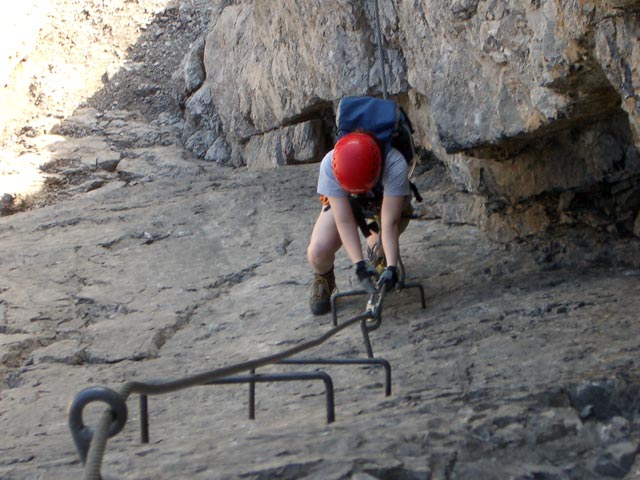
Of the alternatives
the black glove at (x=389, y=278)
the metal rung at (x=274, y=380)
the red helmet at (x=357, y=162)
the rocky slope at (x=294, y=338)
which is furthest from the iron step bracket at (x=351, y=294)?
the metal rung at (x=274, y=380)

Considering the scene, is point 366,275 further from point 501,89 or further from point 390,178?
point 501,89

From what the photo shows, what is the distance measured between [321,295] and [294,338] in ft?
1.19

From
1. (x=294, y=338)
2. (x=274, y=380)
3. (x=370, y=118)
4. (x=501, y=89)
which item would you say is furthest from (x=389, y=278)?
(x=274, y=380)

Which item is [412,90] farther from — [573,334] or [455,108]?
[573,334]

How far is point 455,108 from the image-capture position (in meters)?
4.18

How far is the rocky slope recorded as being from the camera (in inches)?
84.3

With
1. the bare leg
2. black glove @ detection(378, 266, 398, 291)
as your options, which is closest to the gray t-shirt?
the bare leg

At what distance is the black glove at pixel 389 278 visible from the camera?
3.48m

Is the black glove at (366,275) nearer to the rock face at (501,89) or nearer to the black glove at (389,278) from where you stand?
the black glove at (389,278)

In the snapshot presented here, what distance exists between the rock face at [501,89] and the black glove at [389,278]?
0.91m

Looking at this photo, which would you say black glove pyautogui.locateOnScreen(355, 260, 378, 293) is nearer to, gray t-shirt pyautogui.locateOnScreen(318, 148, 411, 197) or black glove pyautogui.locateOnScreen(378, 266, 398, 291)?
black glove pyautogui.locateOnScreen(378, 266, 398, 291)

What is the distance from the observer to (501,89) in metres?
3.79

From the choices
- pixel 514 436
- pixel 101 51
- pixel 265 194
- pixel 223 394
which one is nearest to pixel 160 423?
pixel 223 394

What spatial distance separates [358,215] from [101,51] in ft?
28.0
